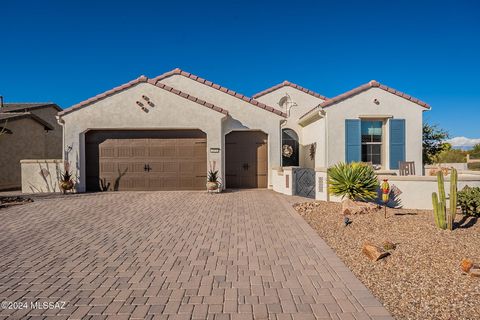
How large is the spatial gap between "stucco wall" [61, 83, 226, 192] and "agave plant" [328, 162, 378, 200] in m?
5.91

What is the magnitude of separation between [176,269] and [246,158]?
1072 cm

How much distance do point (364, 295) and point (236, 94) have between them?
1255 cm

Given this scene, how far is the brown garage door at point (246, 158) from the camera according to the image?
49.3ft

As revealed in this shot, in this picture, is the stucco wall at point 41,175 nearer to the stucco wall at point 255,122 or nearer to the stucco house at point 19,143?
the stucco house at point 19,143

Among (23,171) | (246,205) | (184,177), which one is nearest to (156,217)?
(246,205)

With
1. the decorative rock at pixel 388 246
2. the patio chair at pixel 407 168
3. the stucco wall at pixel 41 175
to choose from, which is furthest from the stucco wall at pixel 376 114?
the stucco wall at pixel 41 175

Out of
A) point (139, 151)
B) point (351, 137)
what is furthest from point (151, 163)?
point (351, 137)

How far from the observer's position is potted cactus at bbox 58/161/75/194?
43.4ft

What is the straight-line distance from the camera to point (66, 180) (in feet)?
43.9

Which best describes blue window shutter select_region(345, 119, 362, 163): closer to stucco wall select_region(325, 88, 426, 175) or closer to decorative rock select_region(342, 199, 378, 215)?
stucco wall select_region(325, 88, 426, 175)

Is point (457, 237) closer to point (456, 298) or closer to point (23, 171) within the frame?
point (456, 298)

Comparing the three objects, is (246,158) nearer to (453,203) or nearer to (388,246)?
(453,203)

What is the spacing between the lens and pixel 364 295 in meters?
3.73

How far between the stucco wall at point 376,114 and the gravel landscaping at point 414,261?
7067mm
